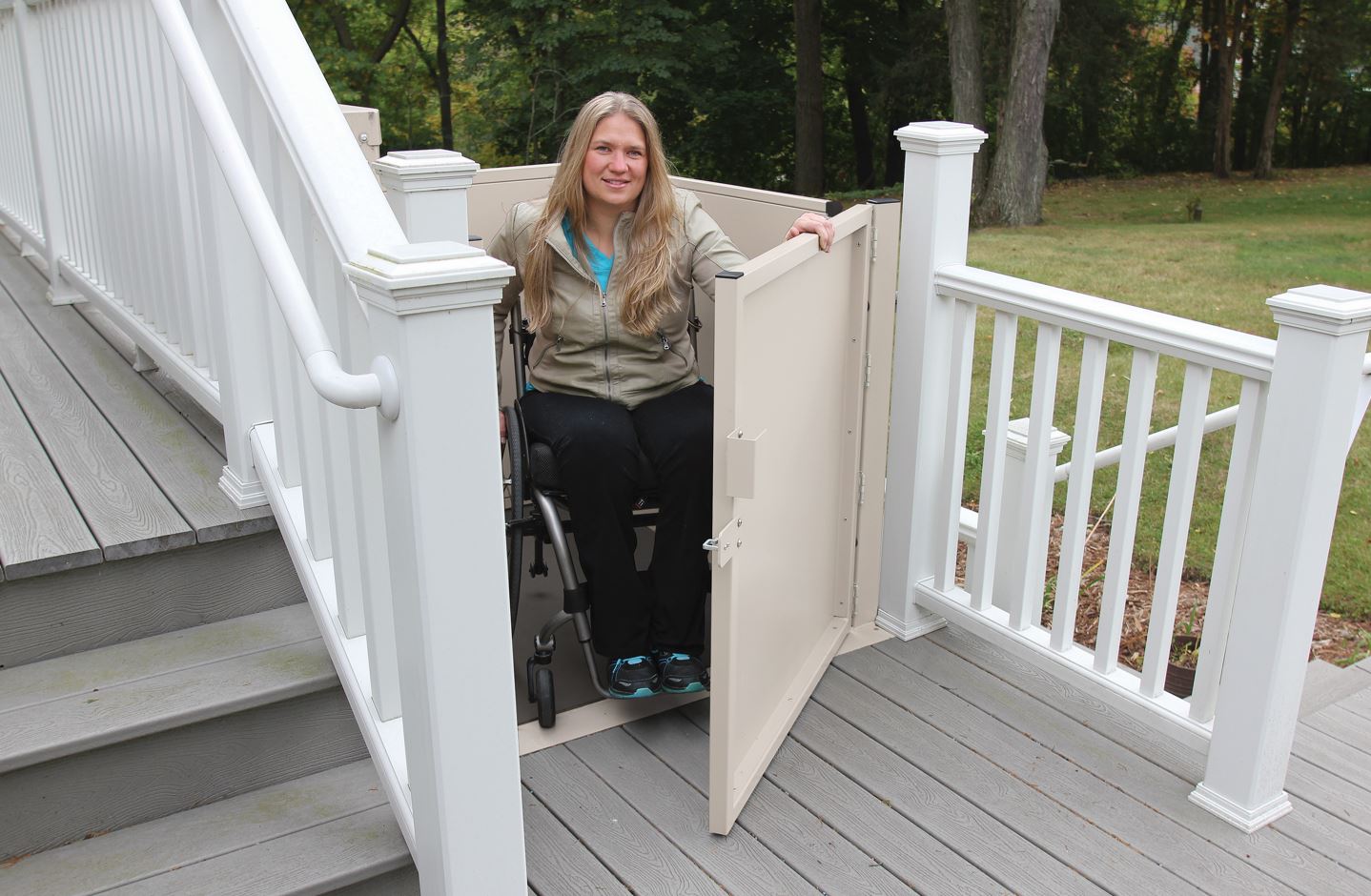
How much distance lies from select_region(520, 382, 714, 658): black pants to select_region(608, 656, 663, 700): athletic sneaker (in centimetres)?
2

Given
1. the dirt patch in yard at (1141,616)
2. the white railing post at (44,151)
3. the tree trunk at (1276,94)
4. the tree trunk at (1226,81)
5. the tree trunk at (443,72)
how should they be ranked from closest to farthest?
the white railing post at (44,151), the dirt patch in yard at (1141,616), the tree trunk at (443,72), the tree trunk at (1276,94), the tree trunk at (1226,81)

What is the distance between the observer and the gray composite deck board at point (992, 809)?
2.15 m

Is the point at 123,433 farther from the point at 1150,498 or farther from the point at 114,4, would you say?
the point at 1150,498

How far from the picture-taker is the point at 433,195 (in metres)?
1.91

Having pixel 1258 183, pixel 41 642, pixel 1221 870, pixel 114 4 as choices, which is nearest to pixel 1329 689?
pixel 1221 870

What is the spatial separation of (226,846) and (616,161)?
1.58 m

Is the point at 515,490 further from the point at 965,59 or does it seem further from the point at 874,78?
the point at 874,78

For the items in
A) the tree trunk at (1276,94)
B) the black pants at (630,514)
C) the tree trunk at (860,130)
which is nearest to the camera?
the black pants at (630,514)

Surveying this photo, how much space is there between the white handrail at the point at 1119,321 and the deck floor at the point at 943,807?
867 millimetres

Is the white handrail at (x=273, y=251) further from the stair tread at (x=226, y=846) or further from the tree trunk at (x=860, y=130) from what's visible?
the tree trunk at (x=860, y=130)

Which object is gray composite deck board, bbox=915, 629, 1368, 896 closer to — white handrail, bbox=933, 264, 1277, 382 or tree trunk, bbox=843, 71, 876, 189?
white handrail, bbox=933, 264, 1277, 382

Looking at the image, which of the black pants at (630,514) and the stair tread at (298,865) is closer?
the stair tread at (298,865)

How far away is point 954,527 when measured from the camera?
290 cm

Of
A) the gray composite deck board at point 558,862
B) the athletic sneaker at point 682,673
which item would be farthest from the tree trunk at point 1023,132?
the gray composite deck board at point 558,862
